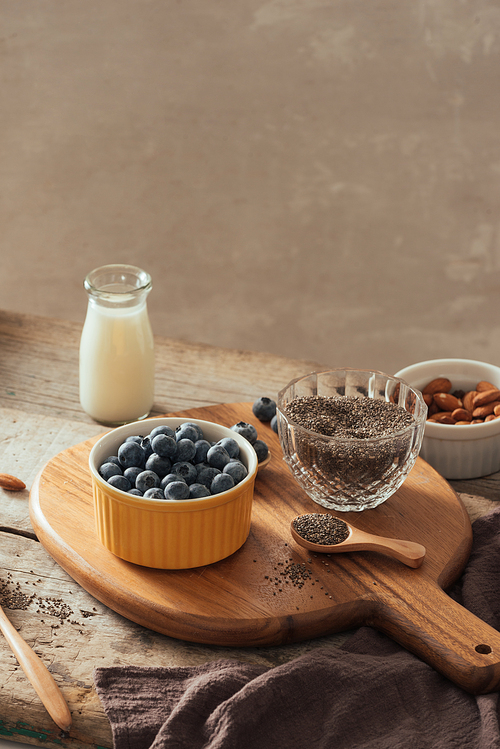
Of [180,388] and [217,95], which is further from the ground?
[217,95]

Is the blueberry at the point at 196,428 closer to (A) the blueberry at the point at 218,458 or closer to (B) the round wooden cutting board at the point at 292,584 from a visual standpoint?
(A) the blueberry at the point at 218,458

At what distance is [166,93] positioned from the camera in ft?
9.51

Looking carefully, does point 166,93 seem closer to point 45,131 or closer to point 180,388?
point 45,131

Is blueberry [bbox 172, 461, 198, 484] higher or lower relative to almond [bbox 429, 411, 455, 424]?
higher

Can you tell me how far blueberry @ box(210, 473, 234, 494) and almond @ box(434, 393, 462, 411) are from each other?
1.71ft

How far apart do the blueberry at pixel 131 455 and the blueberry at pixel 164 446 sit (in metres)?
0.02

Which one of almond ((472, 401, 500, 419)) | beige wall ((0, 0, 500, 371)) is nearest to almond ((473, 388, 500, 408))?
almond ((472, 401, 500, 419))

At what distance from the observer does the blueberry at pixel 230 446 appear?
98 cm

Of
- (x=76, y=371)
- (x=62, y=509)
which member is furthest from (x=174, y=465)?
(x=76, y=371)

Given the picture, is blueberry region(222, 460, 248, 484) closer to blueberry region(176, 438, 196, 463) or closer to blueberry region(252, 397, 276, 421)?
blueberry region(176, 438, 196, 463)

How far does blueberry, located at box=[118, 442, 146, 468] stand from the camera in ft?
3.11

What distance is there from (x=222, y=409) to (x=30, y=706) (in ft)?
2.08

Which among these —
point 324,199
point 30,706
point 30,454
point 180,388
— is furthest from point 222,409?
point 324,199

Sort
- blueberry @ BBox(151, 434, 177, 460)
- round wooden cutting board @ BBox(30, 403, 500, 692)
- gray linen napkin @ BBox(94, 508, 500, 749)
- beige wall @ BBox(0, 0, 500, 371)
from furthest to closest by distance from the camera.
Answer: beige wall @ BBox(0, 0, 500, 371)
blueberry @ BBox(151, 434, 177, 460)
round wooden cutting board @ BBox(30, 403, 500, 692)
gray linen napkin @ BBox(94, 508, 500, 749)
